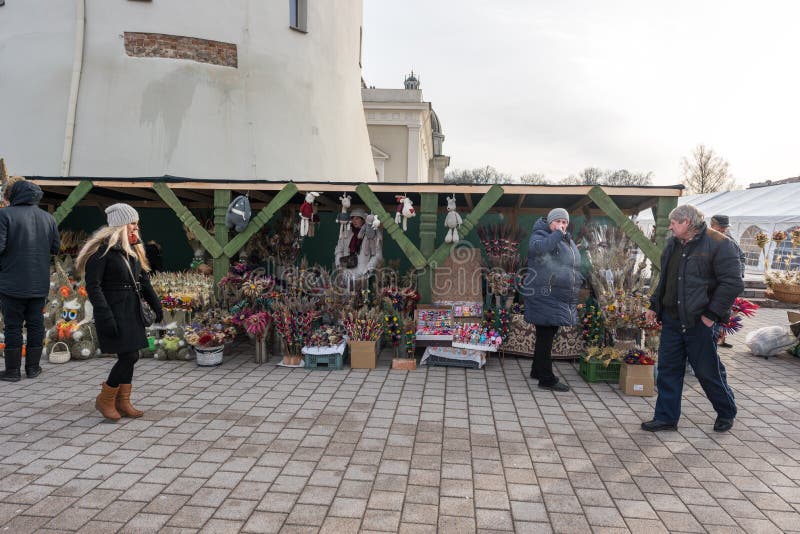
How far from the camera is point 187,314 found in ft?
24.2

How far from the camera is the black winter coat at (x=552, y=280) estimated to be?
5684 mm

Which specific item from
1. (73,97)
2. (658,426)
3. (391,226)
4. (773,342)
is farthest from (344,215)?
(73,97)

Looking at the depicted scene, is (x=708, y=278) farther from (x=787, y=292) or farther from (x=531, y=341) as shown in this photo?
(x=787, y=292)

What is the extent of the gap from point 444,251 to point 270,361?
2903 mm

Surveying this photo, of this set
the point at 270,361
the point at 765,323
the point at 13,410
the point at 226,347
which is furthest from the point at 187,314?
the point at 765,323

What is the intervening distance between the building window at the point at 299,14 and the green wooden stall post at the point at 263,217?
662 centimetres

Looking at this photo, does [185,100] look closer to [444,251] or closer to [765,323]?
[444,251]

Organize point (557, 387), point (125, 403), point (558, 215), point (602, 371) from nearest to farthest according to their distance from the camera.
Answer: point (125, 403), point (558, 215), point (557, 387), point (602, 371)

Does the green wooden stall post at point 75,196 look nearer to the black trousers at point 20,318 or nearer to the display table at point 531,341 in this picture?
the black trousers at point 20,318

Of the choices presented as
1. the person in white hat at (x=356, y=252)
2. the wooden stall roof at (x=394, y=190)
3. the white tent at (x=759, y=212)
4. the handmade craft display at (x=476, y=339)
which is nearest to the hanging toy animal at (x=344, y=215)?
the person in white hat at (x=356, y=252)

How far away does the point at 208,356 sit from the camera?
22.1 feet

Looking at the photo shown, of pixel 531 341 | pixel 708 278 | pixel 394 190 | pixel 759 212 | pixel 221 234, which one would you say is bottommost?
pixel 531 341

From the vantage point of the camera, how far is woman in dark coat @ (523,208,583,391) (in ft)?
18.7

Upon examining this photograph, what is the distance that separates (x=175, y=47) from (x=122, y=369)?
846 cm
